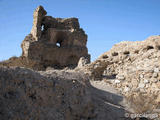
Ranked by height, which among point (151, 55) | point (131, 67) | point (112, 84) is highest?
point (151, 55)

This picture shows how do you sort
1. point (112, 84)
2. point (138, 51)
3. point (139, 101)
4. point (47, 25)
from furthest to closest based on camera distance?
point (47, 25) → point (138, 51) → point (112, 84) → point (139, 101)

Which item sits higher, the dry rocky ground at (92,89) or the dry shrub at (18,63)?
the dry shrub at (18,63)

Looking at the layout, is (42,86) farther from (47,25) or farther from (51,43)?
(47,25)

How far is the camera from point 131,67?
771 centimetres

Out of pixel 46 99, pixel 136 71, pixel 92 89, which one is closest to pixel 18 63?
pixel 92 89

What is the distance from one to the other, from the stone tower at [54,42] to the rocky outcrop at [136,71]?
30.2 feet

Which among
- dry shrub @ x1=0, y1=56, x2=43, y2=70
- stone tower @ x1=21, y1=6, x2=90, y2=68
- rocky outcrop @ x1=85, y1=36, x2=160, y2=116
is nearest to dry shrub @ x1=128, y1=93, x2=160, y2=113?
rocky outcrop @ x1=85, y1=36, x2=160, y2=116

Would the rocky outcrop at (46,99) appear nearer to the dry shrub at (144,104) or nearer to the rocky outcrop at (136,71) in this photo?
the dry shrub at (144,104)

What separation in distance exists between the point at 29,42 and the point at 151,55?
12.5 m

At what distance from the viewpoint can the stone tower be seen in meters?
18.0

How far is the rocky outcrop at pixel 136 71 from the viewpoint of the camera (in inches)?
214

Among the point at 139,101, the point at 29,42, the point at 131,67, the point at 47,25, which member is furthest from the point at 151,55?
the point at 47,25

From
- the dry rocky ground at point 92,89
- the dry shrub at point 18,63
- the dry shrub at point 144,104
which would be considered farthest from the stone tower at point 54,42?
the dry shrub at point 144,104

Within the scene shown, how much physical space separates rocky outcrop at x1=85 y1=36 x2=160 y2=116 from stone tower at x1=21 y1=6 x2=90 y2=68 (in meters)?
9.20
